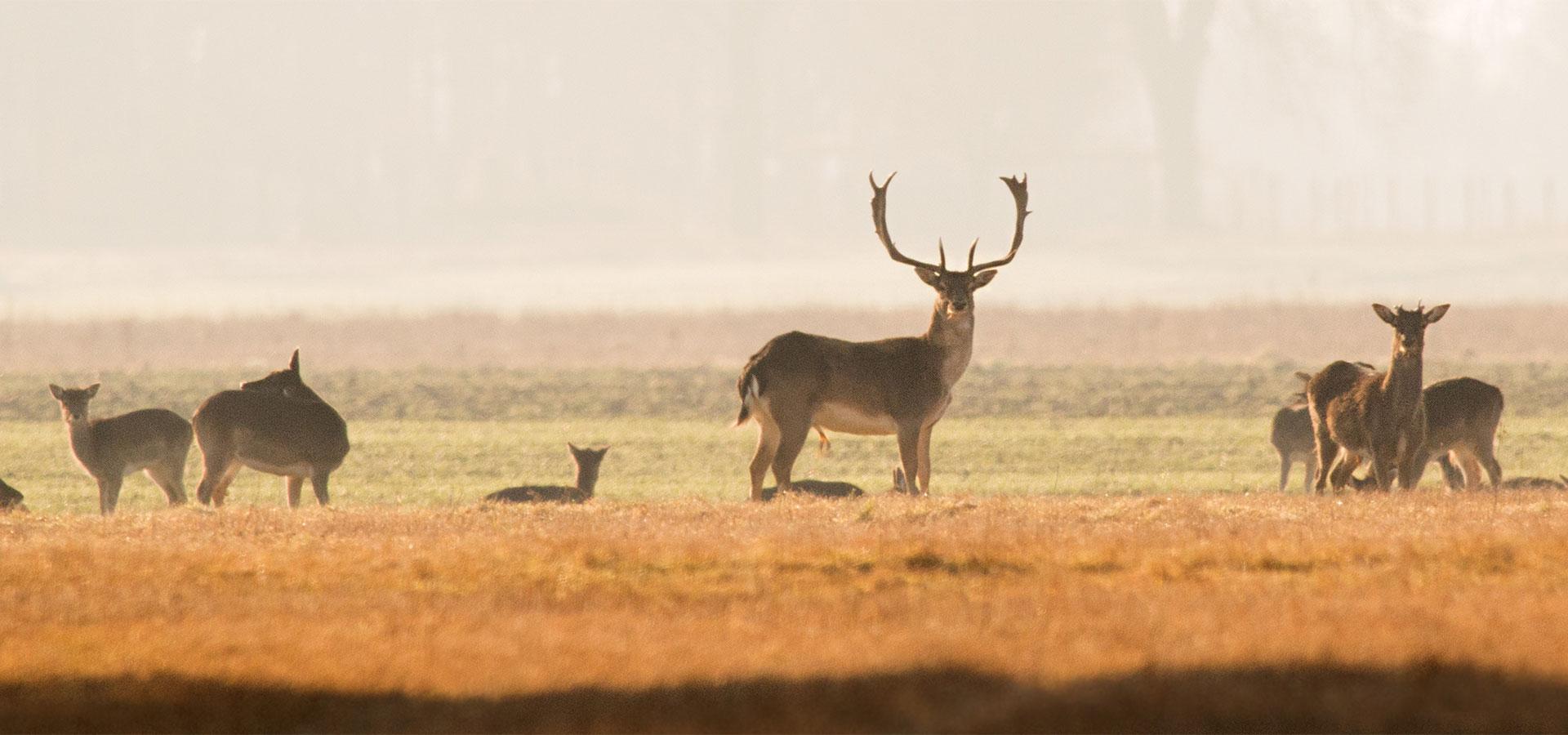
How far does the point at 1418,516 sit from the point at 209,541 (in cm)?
905

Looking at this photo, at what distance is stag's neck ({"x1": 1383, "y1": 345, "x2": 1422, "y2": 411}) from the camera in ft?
69.2

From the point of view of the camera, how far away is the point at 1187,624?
12.5 m

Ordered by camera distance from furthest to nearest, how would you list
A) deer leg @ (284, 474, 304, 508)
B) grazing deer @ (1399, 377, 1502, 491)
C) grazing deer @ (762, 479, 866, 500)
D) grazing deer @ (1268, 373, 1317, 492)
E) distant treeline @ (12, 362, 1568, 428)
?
distant treeline @ (12, 362, 1568, 428) < grazing deer @ (1268, 373, 1317, 492) < deer leg @ (284, 474, 304, 508) < grazing deer @ (762, 479, 866, 500) < grazing deer @ (1399, 377, 1502, 491)

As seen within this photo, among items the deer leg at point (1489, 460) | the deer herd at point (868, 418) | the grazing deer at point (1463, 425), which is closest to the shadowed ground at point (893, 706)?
the deer herd at point (868, 418)

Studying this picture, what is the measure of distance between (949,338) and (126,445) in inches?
346

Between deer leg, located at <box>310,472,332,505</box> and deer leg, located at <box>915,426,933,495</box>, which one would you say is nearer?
deer leg, located at <box>915,426,933,495</box>

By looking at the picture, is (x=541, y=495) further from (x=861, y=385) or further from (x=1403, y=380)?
(x=1403, y=380)

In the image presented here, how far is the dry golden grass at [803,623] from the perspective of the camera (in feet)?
35.9

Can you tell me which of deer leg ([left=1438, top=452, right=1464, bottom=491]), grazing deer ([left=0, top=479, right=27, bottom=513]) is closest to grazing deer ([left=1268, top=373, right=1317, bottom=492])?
deer leg ([left=1438, top=452, right=1464, bottom=491])

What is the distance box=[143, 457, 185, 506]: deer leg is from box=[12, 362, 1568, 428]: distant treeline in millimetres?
15684

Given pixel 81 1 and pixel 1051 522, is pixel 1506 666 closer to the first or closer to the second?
pixel 1051 522

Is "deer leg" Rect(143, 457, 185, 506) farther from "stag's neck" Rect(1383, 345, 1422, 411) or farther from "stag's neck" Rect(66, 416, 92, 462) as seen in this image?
"stag's neck" Rect(1383, 345, 1422, 411)

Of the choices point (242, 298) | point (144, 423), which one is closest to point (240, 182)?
point (242, 298)

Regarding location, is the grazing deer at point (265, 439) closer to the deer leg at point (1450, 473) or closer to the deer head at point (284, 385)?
the deer head at point (284, 385)
